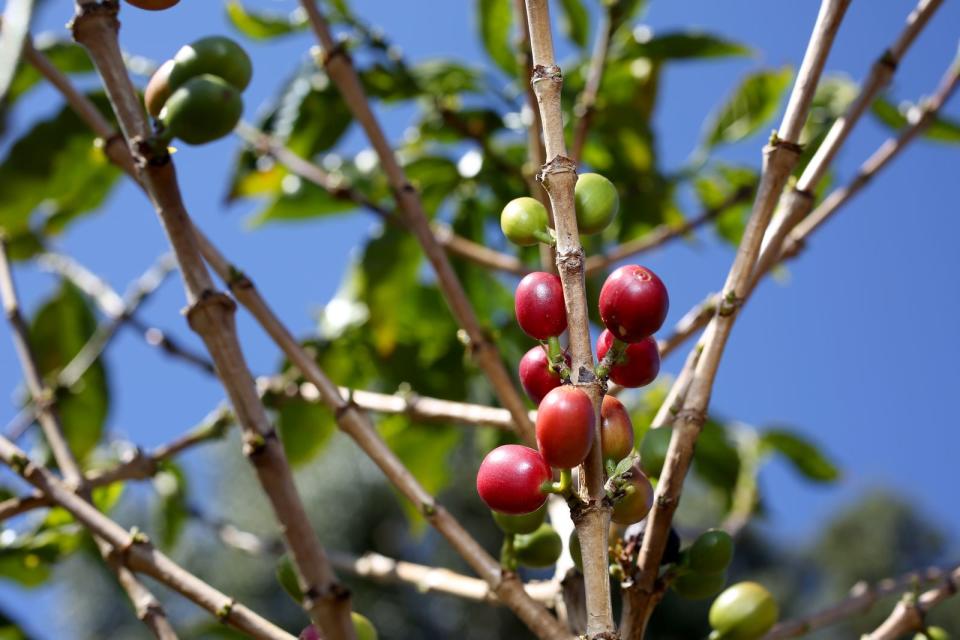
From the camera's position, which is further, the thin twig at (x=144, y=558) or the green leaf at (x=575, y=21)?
the green leaf at (x=575, y=21)

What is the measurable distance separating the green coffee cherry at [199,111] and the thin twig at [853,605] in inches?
20.1

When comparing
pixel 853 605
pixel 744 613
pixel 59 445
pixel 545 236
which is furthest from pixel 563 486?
pixel 59 445

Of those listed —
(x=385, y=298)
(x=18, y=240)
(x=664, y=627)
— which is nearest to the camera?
(x=385, y=298)

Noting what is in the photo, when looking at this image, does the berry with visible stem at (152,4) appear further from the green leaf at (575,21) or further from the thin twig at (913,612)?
the green leaf at (575,21)

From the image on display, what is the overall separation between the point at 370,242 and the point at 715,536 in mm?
827

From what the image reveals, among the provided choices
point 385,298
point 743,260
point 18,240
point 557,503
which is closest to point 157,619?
point 557,503

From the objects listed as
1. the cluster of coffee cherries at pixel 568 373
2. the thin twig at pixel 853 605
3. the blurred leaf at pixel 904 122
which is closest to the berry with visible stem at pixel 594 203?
the cluster of coffee cherries at pixel 568 373

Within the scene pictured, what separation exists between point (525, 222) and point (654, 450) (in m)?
0.18

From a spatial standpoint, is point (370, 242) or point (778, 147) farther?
point (370, 242)

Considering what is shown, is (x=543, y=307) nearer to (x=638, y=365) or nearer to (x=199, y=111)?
(x=638, y=365)

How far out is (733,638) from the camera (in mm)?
667

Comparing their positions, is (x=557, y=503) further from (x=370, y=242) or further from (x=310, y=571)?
(x=370, y=242)

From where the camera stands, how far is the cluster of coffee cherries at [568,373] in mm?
447

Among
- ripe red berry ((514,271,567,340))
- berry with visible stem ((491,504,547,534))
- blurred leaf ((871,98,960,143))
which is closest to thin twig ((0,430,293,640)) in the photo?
berry with visible stem ((491,504,547,534))
